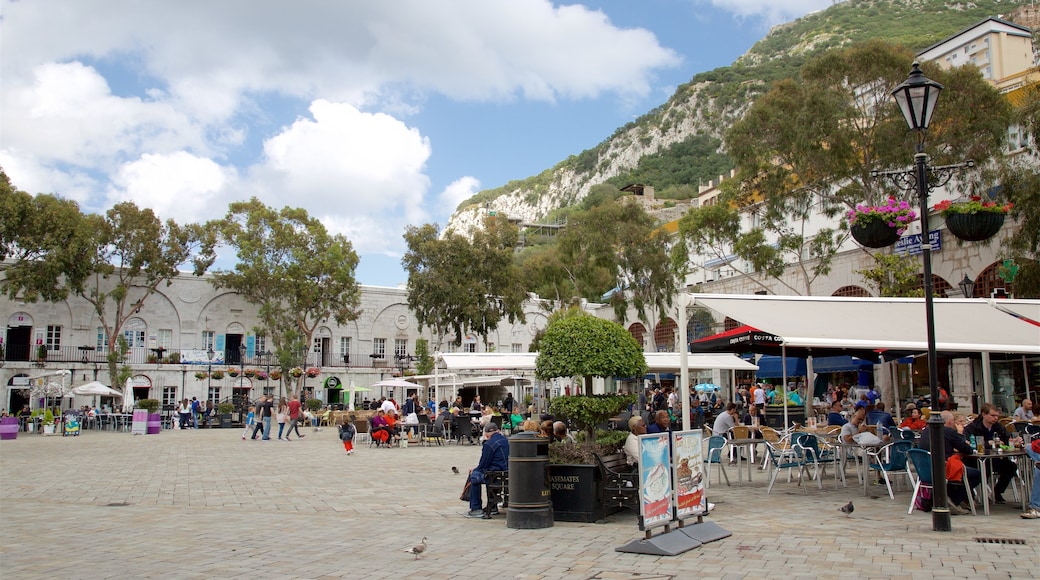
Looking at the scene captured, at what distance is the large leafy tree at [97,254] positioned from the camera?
3431 cm

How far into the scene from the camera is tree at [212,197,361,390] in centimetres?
4175

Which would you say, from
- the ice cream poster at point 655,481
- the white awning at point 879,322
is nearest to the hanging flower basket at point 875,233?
the white awning at point 879,322

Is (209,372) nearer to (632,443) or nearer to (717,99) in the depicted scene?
(632,443)

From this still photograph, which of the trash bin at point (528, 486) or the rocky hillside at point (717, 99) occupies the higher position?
the rocky hillside at point (717, 99)

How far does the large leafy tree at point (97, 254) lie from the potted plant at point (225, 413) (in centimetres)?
516

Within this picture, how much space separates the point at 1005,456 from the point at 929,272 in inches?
87.2

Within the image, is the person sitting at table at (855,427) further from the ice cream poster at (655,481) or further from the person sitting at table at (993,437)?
the ice cream poster at (655,481)

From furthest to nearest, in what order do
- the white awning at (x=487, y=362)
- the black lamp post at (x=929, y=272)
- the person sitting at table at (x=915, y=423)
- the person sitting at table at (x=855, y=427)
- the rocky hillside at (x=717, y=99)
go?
the rocky hillside at (x=717, y=99), the white awning at (x=487, y=362), the person sitting at table at (x=915, y=423), the person sitting at table at (x=855, y=427), the black lamp post at (x=929, y=272)

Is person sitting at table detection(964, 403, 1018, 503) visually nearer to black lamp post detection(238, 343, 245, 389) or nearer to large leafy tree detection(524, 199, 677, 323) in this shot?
large leafy tree detection(524, 199, 677, 323)

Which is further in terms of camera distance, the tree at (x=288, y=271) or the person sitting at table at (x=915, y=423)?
the tree at (x=288, y=271)

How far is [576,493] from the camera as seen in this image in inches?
335

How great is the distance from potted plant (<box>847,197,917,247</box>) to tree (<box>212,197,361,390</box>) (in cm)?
3323

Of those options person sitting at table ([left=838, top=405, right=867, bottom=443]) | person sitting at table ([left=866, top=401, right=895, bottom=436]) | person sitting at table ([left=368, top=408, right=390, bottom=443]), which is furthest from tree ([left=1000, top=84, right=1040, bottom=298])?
person sitting at table ([left=368, top=408, right=390, bottom=443])

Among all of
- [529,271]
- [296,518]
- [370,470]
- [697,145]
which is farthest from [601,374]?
[697,145]
